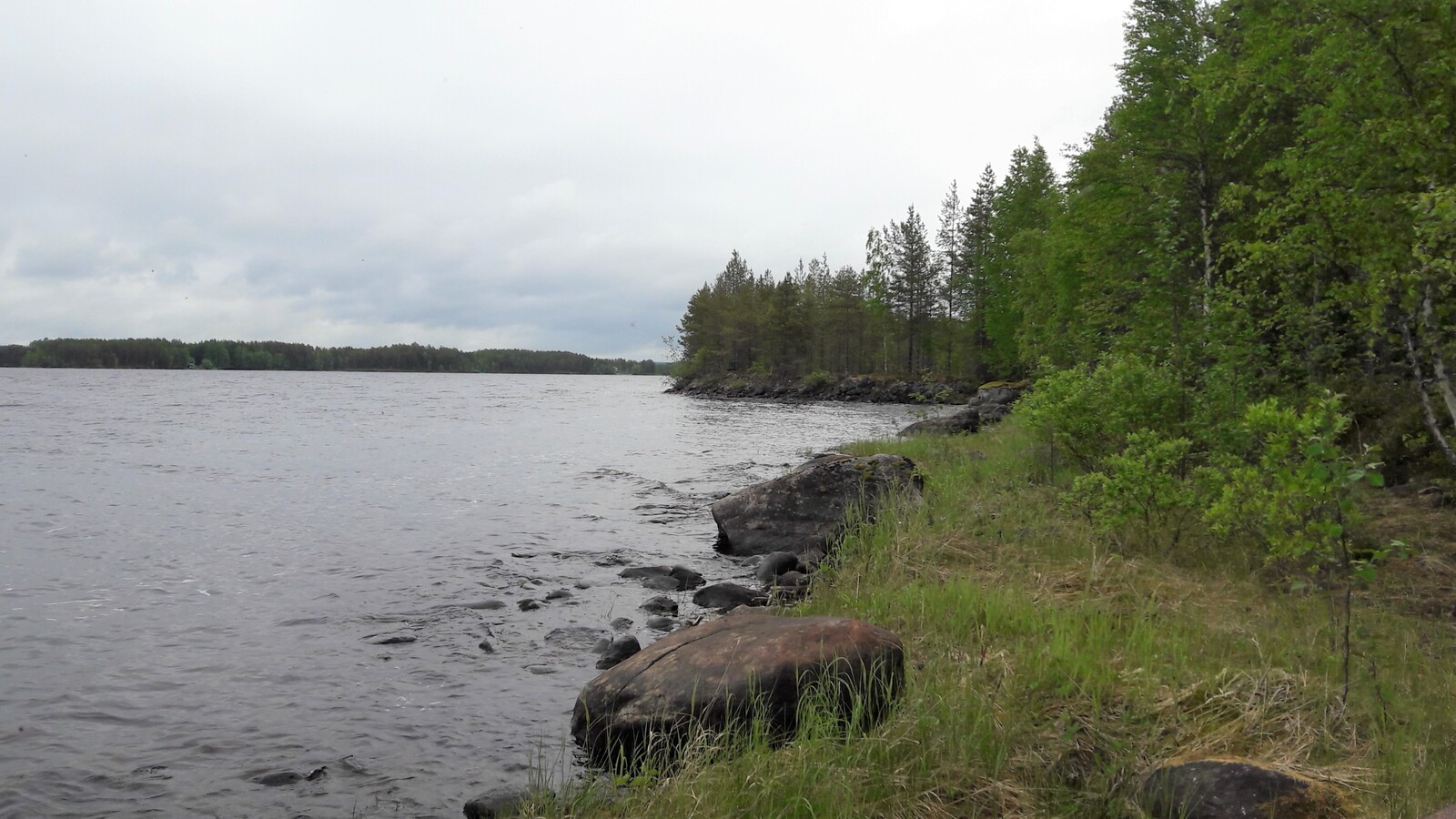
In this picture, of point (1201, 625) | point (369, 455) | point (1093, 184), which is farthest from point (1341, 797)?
point (369, 455)

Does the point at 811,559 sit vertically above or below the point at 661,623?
above

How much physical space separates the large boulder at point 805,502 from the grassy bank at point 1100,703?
169 inches

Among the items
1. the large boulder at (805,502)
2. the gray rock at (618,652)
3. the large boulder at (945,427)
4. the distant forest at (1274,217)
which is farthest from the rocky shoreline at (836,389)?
the gray rock at (618,652)

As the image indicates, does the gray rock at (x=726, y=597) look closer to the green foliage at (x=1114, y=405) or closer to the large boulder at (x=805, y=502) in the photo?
the large boulder at (x=805, y=502)

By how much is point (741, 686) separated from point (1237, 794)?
2.80m

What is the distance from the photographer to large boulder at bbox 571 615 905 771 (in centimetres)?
515

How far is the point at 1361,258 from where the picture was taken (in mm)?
8656

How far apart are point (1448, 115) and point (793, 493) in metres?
8.92

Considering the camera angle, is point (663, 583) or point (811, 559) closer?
point (663, 583)

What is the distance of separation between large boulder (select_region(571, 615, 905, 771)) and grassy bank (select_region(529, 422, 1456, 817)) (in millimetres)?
270

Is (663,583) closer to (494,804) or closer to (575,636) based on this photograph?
(575,636)

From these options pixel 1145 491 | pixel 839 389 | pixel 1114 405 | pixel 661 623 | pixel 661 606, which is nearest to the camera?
pixel 1145 491

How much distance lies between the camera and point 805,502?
12703mm

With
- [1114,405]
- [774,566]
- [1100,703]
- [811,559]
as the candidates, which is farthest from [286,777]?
[1114,405]
